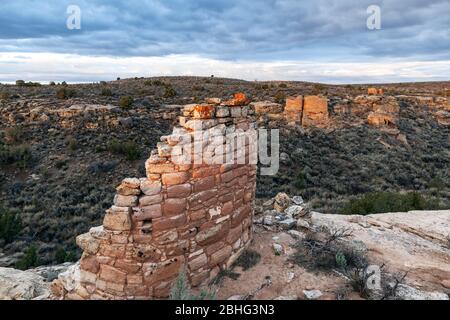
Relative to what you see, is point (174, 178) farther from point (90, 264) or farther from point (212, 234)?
point (90, 264)

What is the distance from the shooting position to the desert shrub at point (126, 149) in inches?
592

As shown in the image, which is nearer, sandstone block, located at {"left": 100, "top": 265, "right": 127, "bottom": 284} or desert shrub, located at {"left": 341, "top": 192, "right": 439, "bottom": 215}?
sandstone block, located at {"left": 100, "top": 265, "right": 127, "bottom": 284}

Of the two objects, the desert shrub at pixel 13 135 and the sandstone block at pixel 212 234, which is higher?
the desert shrub at pixel 13 135

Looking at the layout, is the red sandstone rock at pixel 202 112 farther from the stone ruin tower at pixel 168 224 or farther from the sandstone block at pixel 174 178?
the sandstone block at pixel 174 178

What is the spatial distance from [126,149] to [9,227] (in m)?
6.56

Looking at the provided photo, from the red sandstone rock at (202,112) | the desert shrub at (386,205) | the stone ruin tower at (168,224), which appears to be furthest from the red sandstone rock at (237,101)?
the desert shrub at (386,205)

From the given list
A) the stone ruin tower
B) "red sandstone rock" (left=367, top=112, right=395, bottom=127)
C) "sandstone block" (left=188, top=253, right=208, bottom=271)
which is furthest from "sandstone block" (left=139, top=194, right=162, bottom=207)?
"red sandstone rock" (left=367, top=112, right=395, bottom=127)

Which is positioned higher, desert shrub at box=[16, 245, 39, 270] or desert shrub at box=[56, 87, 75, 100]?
desert shrub at box=[56, 87, 75, 100]

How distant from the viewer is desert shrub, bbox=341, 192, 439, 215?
10.4 metres

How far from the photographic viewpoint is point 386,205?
10656 millimetres

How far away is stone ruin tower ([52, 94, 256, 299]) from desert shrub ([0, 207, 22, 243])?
5.95 metres

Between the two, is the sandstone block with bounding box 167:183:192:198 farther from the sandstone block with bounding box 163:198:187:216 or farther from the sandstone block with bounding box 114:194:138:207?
the sandstone block with bounding box 114:194:138:207

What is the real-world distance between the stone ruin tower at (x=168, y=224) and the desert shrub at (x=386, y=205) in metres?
6.83
